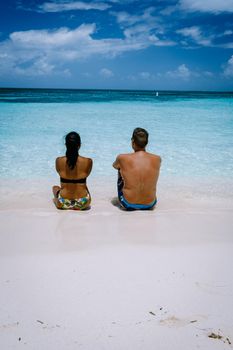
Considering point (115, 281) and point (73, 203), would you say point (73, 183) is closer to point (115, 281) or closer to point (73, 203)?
point (73, 203)

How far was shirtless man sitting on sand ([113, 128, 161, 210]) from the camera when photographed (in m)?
3.96

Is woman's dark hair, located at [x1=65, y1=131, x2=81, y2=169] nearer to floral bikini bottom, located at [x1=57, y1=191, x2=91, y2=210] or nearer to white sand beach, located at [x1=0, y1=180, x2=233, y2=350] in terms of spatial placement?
floral bikini bottom, located at [x1=57, y1=191, x2=91, y2=210]

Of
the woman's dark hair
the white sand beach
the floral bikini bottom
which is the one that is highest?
the woman's dark hair

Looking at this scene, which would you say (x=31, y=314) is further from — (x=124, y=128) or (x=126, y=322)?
(x=124, y=128)

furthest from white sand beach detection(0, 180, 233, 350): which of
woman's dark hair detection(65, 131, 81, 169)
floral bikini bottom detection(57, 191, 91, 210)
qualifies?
woman's dark hair detection(65, 131, 81, 169)

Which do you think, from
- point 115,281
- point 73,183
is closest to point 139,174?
point 73,183

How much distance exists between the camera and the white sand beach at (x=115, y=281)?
190 cm

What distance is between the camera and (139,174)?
13.0 ft

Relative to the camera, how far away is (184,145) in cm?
941

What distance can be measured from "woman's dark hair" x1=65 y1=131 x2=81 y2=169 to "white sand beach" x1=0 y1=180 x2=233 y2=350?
0.68m

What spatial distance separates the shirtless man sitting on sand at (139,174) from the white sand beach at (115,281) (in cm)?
30

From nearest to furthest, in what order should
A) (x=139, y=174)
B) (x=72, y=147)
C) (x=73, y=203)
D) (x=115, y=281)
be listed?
1. (x=115, y=281)
2. (x=72, y=147)
3. (x=139, y=174)
4. (x=73, y=203)

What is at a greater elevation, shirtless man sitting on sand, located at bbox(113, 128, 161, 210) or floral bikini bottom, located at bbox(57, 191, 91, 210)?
shirtless man sitting on sand, located at bbox(113, 128, 161, 210)

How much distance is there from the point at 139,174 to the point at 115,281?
1.81m
